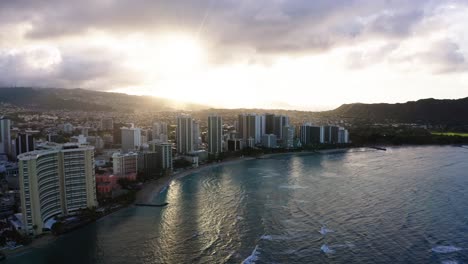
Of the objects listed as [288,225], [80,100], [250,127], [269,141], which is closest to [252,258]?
[288,225]

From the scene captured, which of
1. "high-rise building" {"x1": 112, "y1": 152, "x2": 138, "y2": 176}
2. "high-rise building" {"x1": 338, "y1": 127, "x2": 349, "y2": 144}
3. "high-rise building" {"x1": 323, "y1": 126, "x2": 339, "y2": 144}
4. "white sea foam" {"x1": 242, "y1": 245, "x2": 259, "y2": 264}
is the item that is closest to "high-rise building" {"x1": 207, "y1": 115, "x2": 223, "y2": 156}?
"high-rise building" {"x1": 112, "y1": 152, "x2": 138, "y2": 176}

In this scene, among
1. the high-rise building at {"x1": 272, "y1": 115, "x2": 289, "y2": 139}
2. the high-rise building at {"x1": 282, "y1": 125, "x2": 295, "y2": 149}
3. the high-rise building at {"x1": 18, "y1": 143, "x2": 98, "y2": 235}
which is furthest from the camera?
the high-rise building at {"x1": 272, "y1": 115, "x2": 289, "y2": 139}

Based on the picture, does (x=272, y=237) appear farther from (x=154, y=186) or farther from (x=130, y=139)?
(x=130, y=139)

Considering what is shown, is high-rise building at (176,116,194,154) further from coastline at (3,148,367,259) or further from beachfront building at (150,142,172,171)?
beachfront building at (150,142,172,171)

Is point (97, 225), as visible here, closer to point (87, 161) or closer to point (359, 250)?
point (87, 161)

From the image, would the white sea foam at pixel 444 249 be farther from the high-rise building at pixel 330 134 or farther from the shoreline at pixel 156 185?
the high-rise building at pixel 330 134

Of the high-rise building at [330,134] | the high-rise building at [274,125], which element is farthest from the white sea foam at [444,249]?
the high-rise building at [330,134]
